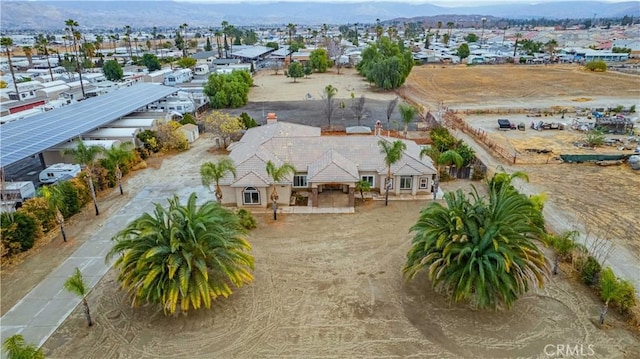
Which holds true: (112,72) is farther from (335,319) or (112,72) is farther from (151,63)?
(335,319)

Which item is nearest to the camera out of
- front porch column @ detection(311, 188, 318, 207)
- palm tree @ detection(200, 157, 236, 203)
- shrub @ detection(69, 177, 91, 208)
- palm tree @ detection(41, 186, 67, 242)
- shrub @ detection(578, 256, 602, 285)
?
shrub @ detection(578, 256, 602, 285)

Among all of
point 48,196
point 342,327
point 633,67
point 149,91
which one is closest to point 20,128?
point 48,196

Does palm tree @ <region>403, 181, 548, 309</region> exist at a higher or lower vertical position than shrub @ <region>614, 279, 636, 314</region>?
higher

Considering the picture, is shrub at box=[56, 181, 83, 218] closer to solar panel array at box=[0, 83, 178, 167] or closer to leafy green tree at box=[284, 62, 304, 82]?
solar panel array at box=[0, 83, 178, 167]

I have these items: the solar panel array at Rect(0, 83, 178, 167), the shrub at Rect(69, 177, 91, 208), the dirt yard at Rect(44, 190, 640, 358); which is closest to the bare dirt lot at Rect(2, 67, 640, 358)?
the dirt yard at Rect(44, 190, 640, 358)

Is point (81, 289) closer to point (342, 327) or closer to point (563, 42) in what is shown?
point (342, 327)

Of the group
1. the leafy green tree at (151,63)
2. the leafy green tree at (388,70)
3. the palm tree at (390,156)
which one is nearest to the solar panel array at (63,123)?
the palm tree at (390,156)
